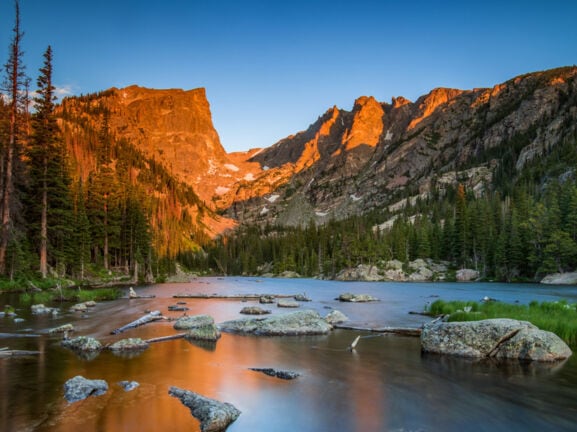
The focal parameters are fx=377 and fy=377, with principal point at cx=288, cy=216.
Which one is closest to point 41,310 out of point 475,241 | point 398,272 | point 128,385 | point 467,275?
point 128,385

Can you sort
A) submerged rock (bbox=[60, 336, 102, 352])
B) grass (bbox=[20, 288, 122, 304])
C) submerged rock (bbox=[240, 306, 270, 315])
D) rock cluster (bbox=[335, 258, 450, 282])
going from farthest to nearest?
rock cluster (bbox=[335, 258, 450, 282]) < grass (bbox=[20, 288, 122, 304]) < submerged rock (bbox=[240, 306, 270, 315]) < submerged rock (bbox=[60, 336, 102, 352])

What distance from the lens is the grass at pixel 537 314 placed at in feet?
62.3

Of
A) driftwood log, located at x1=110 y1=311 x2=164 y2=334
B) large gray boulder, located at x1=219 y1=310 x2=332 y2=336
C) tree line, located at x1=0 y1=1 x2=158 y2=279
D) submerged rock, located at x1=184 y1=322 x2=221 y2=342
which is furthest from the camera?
tree line, located at x1=0 y1=1 x2=158 y2=279

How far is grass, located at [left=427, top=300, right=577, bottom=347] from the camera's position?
748 inches

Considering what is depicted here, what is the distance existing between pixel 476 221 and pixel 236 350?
93583 millimetres

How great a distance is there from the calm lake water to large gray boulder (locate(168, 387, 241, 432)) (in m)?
0.21

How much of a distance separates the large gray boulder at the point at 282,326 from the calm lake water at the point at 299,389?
249cm

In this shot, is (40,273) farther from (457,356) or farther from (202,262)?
(202,262)

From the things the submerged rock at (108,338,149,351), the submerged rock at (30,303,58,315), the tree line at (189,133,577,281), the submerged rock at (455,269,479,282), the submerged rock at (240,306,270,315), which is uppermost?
the tree line at (189,133,577,281)

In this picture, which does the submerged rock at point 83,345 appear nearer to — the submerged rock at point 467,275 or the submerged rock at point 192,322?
the submerged rock at point 192,322

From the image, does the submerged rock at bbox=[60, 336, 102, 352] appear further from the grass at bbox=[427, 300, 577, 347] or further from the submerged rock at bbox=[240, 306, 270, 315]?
the grass at bbox=[427, 300, 577, 347]

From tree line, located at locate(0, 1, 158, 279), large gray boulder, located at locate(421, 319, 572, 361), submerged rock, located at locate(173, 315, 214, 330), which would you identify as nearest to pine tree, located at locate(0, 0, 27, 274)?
tree line, located at locate(0, 1, 158, 279)

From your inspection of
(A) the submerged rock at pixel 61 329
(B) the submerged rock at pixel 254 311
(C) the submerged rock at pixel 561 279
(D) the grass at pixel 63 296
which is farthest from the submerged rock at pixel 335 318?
(C) the submerged rock at pixel 561 279

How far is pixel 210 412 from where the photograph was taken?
9.35m
